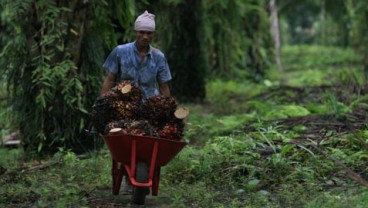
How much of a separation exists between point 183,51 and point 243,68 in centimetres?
756

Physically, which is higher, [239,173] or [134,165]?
[134,165]

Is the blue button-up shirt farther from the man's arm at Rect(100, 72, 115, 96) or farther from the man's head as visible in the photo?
the man's head

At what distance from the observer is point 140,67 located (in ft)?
23.0

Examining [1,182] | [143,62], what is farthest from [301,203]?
[1,182]

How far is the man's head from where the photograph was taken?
6.69 m

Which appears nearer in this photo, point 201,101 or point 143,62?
point 143,62

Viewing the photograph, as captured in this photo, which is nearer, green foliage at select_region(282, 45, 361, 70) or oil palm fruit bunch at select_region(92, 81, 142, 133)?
oil palm fruit bunch at select_region(92, 81, 142, 133)

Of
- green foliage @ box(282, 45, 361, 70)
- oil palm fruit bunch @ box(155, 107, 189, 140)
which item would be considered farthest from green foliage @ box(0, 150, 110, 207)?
green foliage @ box(282, 45, 361, 70)

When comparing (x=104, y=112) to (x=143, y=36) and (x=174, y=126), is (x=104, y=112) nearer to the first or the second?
(x=174, y=126)

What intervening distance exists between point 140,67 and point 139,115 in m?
0.71

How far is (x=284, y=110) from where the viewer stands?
12.0 meters

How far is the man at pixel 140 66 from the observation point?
698 cm

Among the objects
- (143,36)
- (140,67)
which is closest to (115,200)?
(140,67)

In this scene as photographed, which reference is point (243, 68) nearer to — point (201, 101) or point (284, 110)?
point (201, 101)
